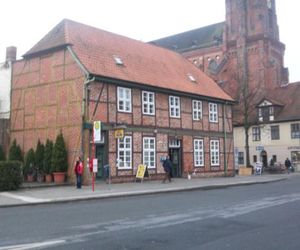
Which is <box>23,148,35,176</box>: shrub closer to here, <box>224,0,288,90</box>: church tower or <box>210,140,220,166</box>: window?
<box>210,140,220,166</box>: window

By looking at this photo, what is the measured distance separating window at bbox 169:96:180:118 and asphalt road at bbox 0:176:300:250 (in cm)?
1781

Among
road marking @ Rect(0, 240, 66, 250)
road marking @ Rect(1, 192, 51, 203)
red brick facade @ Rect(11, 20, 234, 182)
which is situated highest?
red brick facade @ Rect(11, 20, 234, 182)

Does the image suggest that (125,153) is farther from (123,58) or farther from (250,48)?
(250,48)

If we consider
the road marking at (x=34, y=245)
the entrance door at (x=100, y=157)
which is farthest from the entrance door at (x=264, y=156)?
the road marking at (x=34, y=245)

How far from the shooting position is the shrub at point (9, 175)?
21750mm

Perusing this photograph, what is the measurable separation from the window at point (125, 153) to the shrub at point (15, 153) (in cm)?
671

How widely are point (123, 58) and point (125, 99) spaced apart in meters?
3.77

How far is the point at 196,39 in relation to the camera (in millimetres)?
83438

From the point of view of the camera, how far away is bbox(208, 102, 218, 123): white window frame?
3725 cm

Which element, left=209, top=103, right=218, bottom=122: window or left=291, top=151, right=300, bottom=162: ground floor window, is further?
left=291, top=151, right=300, bottom=162: ground floor window

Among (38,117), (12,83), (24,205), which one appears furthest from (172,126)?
(24,205)

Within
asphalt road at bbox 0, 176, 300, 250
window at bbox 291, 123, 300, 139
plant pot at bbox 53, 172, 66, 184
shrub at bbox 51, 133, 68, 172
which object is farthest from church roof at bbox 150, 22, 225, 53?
asphalt road at bbox 0, 176, 300, 250

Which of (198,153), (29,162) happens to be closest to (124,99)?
(29,162)

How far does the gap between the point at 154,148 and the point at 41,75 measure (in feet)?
29.1
